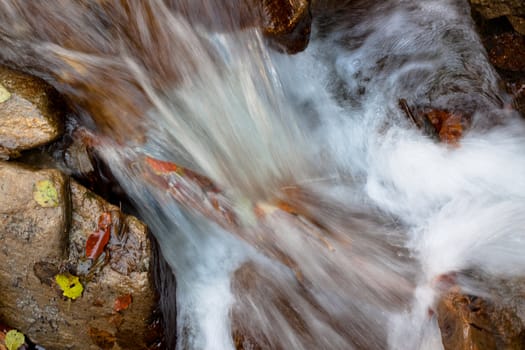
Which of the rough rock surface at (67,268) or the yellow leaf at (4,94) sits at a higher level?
the yellow leaf at (4,94)

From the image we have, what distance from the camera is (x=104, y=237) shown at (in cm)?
343

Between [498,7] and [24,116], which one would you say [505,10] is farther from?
[24,116]

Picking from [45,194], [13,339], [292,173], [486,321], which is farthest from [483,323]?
[13,339]

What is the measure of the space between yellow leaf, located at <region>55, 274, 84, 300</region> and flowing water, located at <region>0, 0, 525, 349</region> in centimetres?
81

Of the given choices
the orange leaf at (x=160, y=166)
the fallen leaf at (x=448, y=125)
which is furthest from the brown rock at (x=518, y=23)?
the orange leaf at (x=160, y=166)

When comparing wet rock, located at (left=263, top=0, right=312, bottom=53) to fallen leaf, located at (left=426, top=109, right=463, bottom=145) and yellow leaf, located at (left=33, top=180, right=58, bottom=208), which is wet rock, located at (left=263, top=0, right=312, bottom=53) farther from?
yellow leaf, located at (left=33, top=180, right=58, bottom=208)

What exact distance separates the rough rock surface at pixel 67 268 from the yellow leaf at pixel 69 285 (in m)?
0.03

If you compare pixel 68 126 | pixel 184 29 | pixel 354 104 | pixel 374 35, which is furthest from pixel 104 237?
pixel 374 35

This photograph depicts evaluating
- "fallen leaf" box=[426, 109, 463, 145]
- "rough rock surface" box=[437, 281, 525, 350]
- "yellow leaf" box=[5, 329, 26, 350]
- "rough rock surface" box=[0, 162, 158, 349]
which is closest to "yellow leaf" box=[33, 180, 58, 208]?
"rough rock surface" box=[0, 162, 158, 349]

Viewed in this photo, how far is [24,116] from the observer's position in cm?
351

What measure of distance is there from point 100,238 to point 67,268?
29cm

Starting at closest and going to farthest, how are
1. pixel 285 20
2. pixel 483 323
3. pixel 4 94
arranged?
pixel 483 323 → pixel 4 94 → pixel 285 20

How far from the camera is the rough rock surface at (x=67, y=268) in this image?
3322mm

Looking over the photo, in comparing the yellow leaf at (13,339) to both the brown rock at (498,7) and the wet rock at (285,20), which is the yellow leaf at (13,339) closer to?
the wet rock at (285,20)
